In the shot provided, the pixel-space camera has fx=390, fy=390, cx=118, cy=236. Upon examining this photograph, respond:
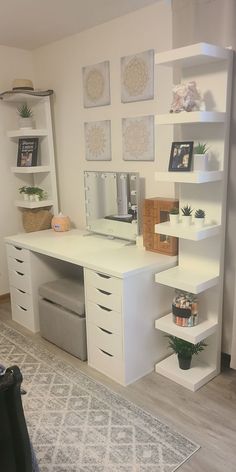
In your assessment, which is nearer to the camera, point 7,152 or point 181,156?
point 181,156

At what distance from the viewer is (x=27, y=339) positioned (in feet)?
9.86

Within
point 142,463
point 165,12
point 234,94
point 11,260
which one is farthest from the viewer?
point 11,260

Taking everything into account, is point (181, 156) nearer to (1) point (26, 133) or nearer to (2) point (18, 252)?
(2) point (18, 252)

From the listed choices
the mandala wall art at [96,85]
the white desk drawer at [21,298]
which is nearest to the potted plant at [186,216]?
the mandala wall art at [96,85]

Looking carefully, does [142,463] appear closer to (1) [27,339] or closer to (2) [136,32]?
(1) [27,339]

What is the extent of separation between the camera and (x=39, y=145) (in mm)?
3625

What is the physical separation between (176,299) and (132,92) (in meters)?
1.49

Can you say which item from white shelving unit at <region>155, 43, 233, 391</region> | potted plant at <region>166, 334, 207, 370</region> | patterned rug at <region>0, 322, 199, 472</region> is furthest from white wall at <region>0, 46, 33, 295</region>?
potted plant at <region>166, 334, 207, 370</region>

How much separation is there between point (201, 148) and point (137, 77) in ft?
3.09

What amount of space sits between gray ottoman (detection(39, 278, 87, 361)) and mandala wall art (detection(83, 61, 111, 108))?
56.2 inches

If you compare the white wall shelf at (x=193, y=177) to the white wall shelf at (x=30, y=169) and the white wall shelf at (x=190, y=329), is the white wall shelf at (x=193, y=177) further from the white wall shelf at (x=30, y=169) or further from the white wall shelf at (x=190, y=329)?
the white wall shelf at (x=30, y=169)

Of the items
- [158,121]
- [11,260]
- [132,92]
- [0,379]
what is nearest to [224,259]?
[158,121]

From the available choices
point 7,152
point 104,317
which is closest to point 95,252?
point 104,317

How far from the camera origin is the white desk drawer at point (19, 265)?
120 inches
